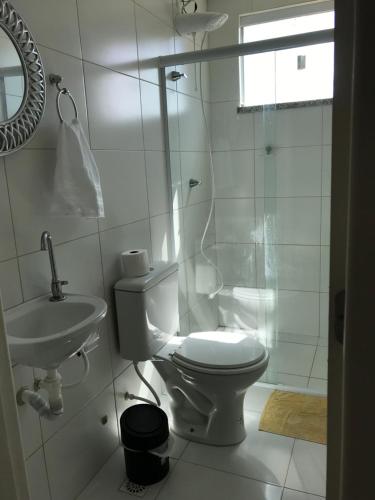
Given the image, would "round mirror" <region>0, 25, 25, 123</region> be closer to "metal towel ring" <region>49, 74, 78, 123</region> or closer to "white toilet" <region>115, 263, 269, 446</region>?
"metal towel ring" <region>49, 74, 78, 123</region>

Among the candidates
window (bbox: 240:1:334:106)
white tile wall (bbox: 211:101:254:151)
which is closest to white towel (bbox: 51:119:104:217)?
white tile wall (bbox: 211:101:254:151)

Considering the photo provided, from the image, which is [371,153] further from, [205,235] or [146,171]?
[205,235]

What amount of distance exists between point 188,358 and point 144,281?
0.42m

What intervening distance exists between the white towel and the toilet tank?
46 centimetres

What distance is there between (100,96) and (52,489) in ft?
5.23

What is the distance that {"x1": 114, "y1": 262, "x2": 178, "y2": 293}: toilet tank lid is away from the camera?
1834mm

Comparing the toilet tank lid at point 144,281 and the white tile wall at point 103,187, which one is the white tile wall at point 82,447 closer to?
the white tile wall at point 103,187

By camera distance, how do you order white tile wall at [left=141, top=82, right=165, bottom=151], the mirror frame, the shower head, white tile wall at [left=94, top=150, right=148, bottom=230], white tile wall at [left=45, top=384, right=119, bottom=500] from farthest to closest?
the shower head, white tile wall at [left=141, top=82, right=165, bottom=151], white tile wall at [left=94, top=150, right=148, bottom=230], white tile wall at [left=45, top=384, right=119, bottom=500], the mirror frame

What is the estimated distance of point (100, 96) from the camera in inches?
69.1

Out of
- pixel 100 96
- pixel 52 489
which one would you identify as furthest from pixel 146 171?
pixel 52 489

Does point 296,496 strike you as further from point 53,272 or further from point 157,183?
point 157,183

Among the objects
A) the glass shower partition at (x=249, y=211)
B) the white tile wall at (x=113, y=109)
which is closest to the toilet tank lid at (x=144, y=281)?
the glass shower partition at (x=249, y=211)

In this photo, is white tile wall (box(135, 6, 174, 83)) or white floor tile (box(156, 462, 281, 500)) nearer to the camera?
white floor tile (box(156, 462, 281, 500))

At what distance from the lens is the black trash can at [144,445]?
174 cm
